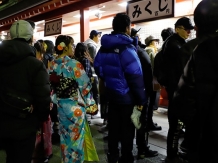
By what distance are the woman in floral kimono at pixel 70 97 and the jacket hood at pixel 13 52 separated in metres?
0.87

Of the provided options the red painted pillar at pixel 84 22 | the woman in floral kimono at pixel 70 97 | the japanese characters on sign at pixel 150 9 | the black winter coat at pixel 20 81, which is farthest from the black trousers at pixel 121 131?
the red painted pillar at pixel 84 22

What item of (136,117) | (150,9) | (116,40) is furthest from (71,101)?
(150,9)

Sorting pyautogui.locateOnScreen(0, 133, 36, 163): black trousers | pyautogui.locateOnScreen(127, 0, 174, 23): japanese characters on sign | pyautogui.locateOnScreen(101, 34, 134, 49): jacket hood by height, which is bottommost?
pyautogui.locateOnScreen(0, 133, 36, 163): black trousers

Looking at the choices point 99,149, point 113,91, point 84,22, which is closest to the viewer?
point 113,91

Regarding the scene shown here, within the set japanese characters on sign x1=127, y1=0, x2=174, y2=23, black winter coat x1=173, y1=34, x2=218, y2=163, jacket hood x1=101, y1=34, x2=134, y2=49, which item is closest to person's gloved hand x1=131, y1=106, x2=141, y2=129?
jacket hood x1=101, y1=34, x2=134, y2=49

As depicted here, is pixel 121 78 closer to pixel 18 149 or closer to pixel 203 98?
pixel 18 149

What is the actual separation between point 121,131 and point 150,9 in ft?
9.05

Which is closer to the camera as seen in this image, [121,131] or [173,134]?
[121,131]

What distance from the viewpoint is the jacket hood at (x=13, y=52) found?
2.10 meters

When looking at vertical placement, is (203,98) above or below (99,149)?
above

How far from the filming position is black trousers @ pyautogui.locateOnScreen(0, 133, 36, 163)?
215 cm

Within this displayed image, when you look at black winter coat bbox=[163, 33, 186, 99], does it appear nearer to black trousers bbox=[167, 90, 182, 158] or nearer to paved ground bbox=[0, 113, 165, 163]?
black trousers bbox=[167, 90, 182, 158]

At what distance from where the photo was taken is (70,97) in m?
3.10

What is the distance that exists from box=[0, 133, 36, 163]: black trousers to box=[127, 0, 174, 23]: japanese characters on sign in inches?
134
